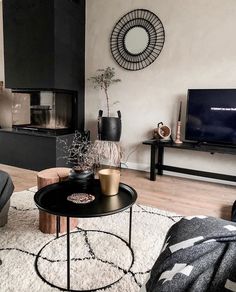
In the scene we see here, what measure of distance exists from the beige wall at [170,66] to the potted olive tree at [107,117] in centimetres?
11

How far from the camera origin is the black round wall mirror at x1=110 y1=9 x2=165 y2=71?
3584 millimetres

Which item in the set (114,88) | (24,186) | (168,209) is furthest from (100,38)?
(168,209)

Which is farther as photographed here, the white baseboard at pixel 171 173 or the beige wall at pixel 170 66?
the white baseboard at pixel 171 173

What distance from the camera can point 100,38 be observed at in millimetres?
4043

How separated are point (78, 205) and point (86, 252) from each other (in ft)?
1.54

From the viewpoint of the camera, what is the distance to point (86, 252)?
1.75 meters

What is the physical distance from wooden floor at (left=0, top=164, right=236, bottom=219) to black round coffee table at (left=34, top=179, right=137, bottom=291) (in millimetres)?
976

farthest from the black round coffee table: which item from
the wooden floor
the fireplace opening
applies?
the fireplace opening

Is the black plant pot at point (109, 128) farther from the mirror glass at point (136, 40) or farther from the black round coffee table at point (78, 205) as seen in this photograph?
the black round coffee table at point (78, 205)

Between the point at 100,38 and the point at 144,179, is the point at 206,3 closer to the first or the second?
the point at 100,38

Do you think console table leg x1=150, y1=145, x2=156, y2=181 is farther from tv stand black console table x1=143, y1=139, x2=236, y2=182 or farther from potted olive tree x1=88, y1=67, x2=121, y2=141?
potted olive tree x1=88, y1=67, x2=121, y2=141

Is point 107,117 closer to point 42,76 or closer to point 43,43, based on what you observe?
point 42,76

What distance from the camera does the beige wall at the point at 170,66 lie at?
3205 mm

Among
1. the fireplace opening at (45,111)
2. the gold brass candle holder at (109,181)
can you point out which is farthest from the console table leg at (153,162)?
the gold brass candle holder at (109,181)
